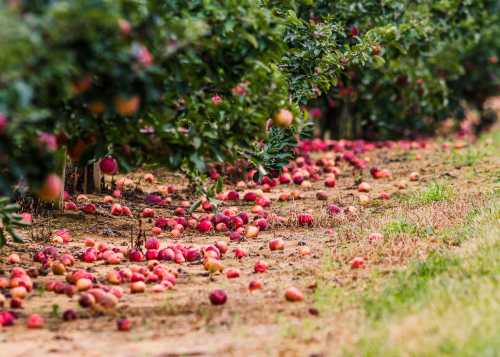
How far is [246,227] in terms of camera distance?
7.63 meters

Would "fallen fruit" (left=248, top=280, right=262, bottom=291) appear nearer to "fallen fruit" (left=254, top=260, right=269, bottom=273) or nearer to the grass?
"fallen fruit" (left=254, top=260, right=269, bottom=273)

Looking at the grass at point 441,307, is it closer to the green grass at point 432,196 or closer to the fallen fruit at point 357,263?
the fallen fruit at point 357,263

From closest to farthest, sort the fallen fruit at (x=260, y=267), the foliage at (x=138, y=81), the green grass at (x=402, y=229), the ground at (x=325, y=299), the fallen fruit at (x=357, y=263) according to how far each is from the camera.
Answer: the foliage at (x=138, y=81), the ground at (x=325, y=299), the fallen fruit at (x=357, y=263), the fallen fruit at (x=260, y=267), the green grass at (x=402, y=229)

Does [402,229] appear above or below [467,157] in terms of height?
below

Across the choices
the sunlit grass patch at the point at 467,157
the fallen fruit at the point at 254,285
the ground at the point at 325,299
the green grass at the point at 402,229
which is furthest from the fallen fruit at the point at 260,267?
the sunlit grass patch at the point at 467,157

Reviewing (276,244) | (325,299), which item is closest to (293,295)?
(325,299)

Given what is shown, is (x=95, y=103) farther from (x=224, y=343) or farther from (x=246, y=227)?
(x=246, y=227)

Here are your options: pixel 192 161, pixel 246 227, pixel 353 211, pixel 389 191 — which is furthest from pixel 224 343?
pixel 389 191

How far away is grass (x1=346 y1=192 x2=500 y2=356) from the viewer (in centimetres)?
381

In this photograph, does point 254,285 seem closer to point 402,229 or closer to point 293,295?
point 293,295

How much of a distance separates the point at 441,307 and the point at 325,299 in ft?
2.89

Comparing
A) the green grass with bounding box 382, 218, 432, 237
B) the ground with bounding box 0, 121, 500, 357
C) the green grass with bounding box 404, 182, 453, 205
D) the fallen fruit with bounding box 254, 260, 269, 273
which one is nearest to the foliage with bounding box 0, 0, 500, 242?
the fallen fruit with bounding box 254, 260, 269, 273

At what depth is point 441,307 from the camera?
170 inches

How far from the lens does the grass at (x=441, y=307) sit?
3807 mm
